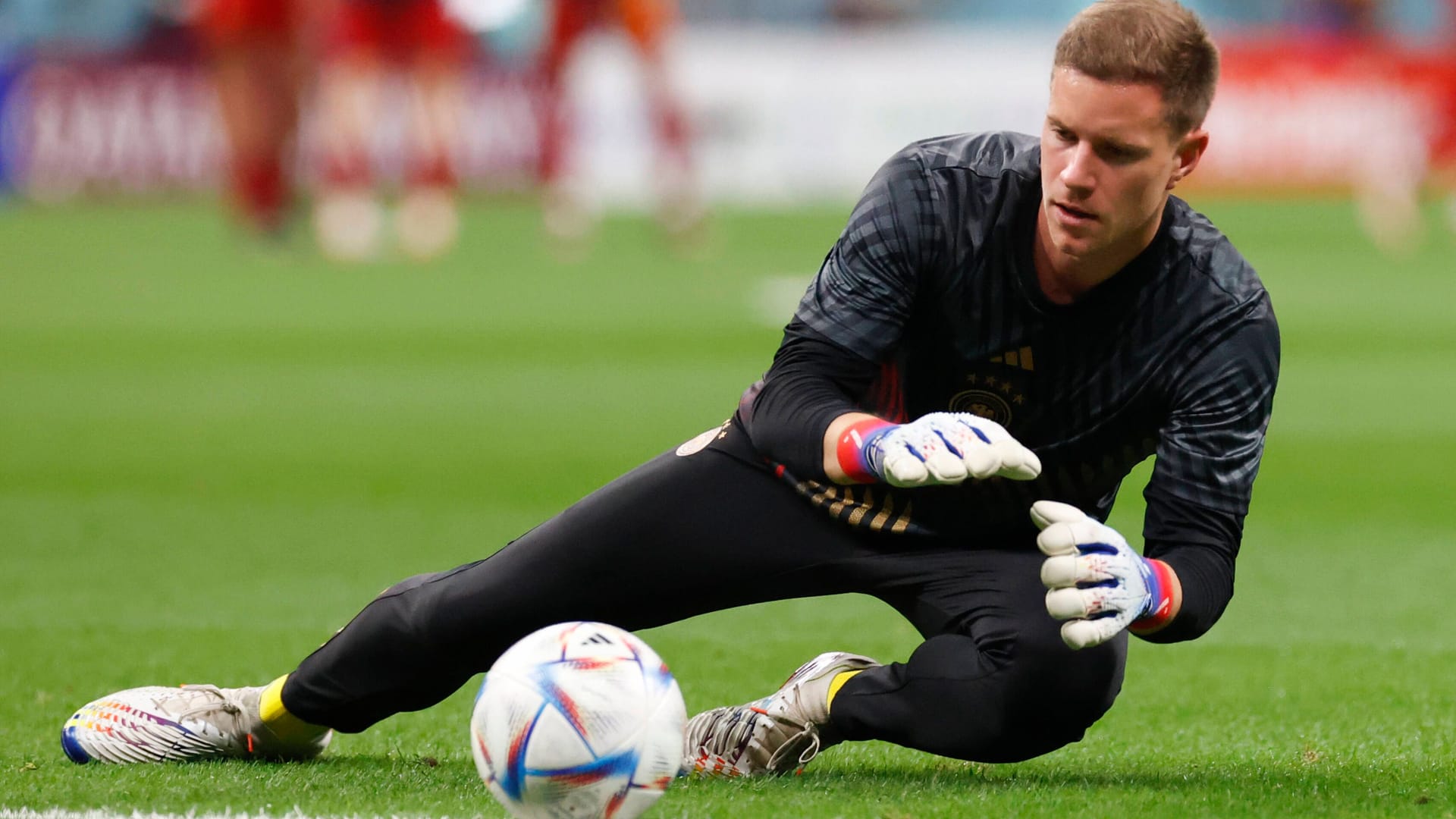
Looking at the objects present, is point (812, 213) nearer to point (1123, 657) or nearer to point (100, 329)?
point (100, 329)

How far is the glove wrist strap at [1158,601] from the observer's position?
3531mm

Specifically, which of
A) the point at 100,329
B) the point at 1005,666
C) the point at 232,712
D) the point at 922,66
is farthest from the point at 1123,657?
the point at 922,66

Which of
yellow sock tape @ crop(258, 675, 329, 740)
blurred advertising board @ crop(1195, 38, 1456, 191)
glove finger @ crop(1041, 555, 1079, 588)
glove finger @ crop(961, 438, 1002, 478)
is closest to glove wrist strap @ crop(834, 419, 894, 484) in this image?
glove finger @ crop(961, 438, 1002, 478)

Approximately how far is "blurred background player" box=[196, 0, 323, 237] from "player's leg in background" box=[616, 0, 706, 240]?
3599mm

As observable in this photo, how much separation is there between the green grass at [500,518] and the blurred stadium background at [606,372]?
26 mm

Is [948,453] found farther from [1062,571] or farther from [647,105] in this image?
[647,105]

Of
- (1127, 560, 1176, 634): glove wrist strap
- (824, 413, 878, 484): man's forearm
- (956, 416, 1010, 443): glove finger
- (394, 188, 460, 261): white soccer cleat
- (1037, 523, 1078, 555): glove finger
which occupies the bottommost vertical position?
(394, 188, 460, 261): white soccer cleat

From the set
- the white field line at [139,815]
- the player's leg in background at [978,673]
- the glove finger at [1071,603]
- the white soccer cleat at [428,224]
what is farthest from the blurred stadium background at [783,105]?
the glove finger at [1071,603]

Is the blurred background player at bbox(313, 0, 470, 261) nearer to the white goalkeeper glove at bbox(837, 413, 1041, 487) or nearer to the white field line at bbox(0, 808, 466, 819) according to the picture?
the white field line at bbox(0, 808, 466, 819)

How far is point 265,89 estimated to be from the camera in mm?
21703

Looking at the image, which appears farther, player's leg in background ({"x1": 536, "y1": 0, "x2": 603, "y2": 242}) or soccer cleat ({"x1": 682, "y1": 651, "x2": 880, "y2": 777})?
player's leg in background ({"x1": 536, "y1": 0, "x2": 603, "y2": 242})

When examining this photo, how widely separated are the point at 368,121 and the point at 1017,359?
20611mm

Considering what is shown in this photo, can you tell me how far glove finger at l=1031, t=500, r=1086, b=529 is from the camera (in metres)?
3.44

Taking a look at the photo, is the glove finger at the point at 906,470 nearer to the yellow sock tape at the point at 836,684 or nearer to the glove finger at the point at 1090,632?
the glove finger at the point at 1090,632
